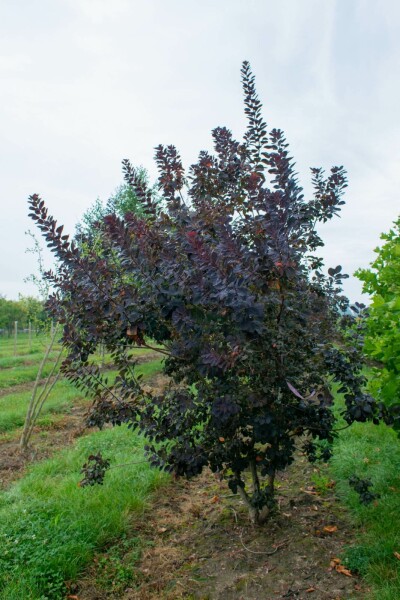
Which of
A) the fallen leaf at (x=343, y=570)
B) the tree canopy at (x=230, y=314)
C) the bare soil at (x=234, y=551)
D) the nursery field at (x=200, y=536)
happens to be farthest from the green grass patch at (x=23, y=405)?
the fallen leaf at (x=343, y=570)

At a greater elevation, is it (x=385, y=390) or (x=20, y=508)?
(x=385, y=390)

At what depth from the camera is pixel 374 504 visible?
320 centimetres

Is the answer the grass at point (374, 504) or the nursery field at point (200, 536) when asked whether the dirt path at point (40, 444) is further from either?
the grass at point (374, 504)

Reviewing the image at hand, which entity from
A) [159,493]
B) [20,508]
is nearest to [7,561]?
[20,508]

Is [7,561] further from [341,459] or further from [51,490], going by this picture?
[341,459]

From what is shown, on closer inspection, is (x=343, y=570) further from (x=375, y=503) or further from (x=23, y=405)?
(x=23, y=405)

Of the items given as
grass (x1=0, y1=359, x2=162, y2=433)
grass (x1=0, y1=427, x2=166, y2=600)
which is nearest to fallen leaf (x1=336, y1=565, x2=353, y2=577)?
grass (x1=0, y1=427, x2=166, y2=600)

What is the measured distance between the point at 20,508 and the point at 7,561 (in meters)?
0.64

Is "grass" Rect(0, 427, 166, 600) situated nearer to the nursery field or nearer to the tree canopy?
the nursery field

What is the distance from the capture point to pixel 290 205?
264cm

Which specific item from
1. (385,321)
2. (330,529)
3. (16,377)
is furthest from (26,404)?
(385,321)

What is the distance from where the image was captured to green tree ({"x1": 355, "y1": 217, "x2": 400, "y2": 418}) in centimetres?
212

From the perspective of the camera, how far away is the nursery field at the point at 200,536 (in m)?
2.68

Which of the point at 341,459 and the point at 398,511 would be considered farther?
the point at 341,459
